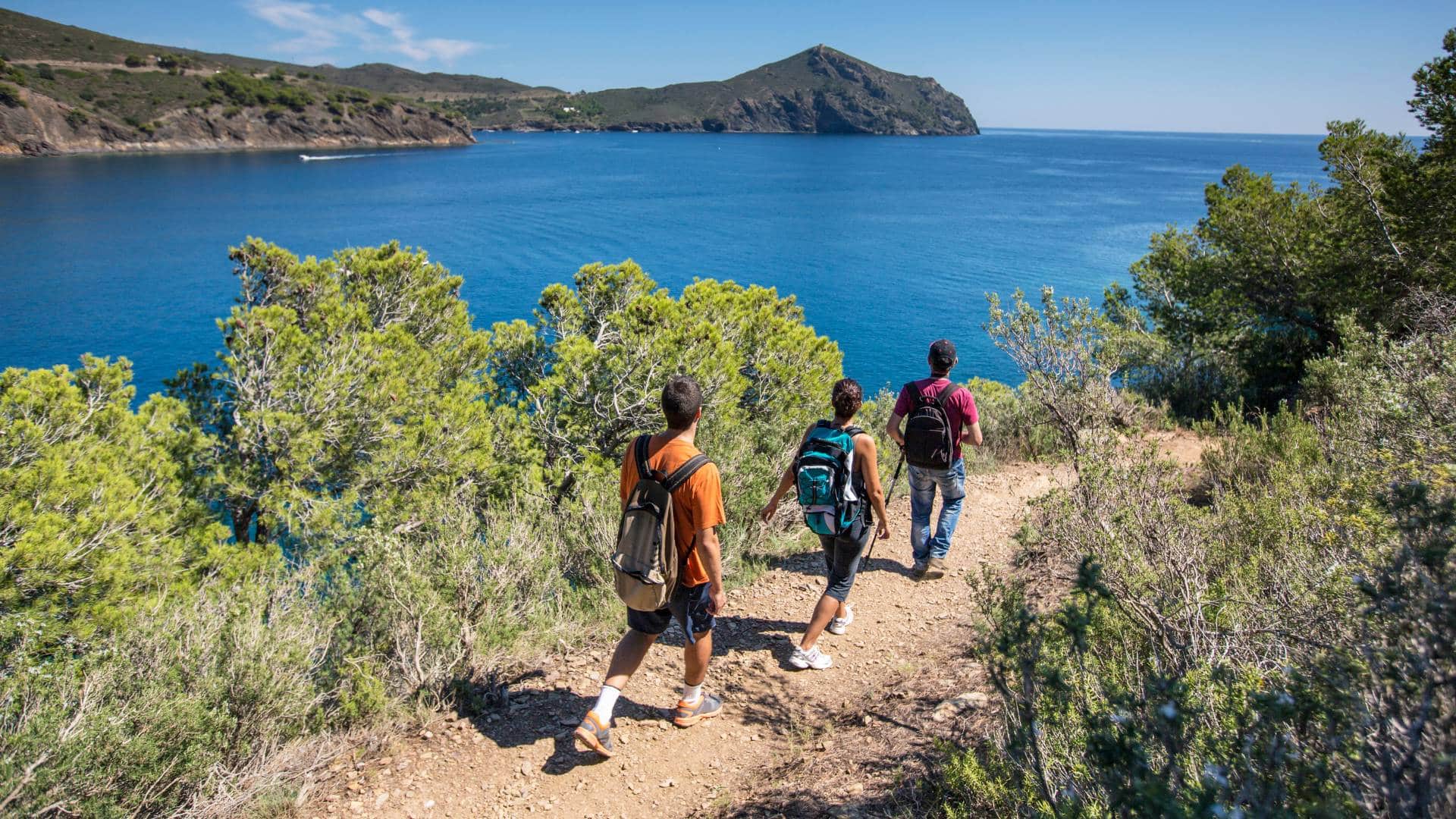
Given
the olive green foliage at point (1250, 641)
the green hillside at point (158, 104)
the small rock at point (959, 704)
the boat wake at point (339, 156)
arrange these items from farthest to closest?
the boat wake at point (339, 156) < the green hillside at point (158, 104) < the small rock at point (959, 704) < the olive green foliage at point (1250, 641)

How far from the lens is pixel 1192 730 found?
6.77ft

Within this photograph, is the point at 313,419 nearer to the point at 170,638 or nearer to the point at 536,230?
the point at 170,638

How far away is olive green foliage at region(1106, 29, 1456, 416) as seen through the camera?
10.6 m

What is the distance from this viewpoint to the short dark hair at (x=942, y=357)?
5195 mm

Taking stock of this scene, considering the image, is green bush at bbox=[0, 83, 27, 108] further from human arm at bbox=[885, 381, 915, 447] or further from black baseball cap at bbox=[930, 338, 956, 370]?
black baseball cap at bbox=[930, 338, 956, 370]

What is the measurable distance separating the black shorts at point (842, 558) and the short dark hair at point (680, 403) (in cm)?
139

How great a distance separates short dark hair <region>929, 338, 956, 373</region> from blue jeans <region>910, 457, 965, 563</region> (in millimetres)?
761

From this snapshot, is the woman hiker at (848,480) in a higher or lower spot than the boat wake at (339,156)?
lower

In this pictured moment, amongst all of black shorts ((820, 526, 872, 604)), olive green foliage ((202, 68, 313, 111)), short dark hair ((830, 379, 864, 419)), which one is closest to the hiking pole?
black shorts ((820, 526, 872, 604))

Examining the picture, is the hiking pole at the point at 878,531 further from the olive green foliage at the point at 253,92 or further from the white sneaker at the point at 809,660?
the olive green foliage at the point at 253,92

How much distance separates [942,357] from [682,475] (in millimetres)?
2468

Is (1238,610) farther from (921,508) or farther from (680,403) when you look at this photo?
(680,403)

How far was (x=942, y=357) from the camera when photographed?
5219 mm

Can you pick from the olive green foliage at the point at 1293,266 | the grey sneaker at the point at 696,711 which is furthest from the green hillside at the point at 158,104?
the grey sneaker at the point at 696,711
